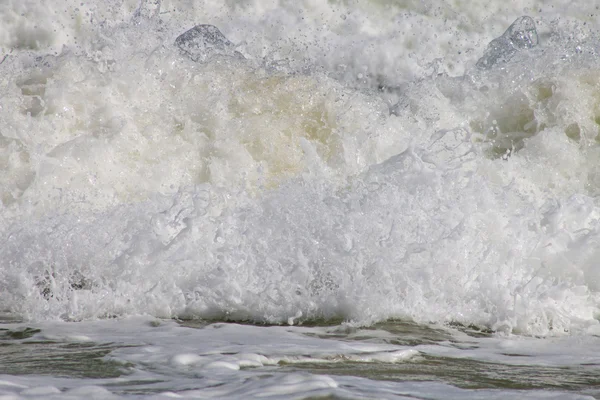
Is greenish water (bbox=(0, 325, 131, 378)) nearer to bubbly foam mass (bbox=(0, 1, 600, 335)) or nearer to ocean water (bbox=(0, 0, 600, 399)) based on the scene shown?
ocean water (bbox=(0, 0, 600, 399))

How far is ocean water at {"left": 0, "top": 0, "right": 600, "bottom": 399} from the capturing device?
120 inches

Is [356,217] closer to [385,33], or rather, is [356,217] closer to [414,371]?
[414,371]

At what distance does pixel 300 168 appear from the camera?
6164mm

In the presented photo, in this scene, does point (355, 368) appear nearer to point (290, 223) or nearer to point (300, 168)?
point (290, 223)

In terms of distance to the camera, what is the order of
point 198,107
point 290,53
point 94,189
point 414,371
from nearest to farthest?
point 414,371, point 94,189, point 198,107, point 290,53

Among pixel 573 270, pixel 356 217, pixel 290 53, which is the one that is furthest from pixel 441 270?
pixel 290 53

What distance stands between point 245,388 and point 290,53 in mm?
6453

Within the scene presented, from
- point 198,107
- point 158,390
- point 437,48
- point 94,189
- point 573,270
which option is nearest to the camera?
point 158,390

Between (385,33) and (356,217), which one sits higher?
(385,33)

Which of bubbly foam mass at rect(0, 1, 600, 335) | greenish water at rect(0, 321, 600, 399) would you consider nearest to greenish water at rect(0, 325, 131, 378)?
greenish water at rect(0, 321, 600, 399)

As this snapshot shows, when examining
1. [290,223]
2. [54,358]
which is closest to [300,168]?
[290,223]

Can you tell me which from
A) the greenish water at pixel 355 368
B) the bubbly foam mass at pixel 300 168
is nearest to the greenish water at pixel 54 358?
the greenish water at pixel 355 368

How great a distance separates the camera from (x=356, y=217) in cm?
434

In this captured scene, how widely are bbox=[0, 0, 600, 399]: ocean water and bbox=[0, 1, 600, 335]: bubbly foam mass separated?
1cm
